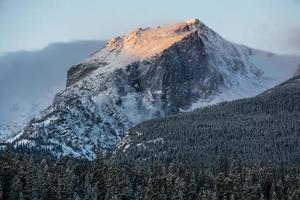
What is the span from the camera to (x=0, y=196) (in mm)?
197750

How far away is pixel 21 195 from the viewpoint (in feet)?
653

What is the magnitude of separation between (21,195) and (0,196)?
4660mm
